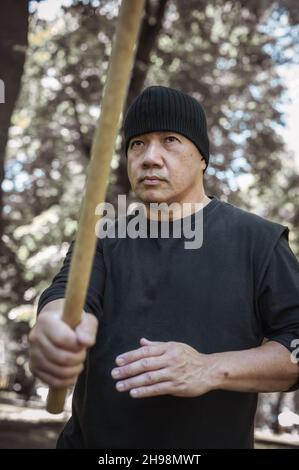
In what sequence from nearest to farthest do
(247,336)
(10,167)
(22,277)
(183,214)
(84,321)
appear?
(84,321), (247,336), (183,214), (22,277), (10,167)

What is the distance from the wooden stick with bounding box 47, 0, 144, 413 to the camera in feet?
3.14

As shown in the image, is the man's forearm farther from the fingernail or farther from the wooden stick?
the wooden stick

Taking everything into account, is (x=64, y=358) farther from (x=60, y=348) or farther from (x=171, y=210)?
(x=171, y=210)

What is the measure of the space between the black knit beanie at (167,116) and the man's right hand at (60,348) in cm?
111

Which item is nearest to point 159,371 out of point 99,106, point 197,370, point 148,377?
point 148,377

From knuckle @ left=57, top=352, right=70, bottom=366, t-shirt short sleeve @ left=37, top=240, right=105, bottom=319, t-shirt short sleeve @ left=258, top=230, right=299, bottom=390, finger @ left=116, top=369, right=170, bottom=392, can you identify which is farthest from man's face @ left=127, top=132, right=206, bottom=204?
knuckle @ left=57, top=352, right=70, bottom=366

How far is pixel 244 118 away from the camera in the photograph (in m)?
10.2

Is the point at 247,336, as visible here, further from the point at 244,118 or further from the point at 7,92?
the point at 244,118

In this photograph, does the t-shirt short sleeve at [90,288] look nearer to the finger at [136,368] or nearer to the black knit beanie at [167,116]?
the finger at [136,368]

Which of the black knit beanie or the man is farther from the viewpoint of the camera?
the black knit beanie

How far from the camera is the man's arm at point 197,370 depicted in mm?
1609

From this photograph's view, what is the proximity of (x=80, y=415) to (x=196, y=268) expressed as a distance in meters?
0.69

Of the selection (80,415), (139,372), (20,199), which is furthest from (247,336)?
(20,199)

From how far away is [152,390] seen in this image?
1.60 m
